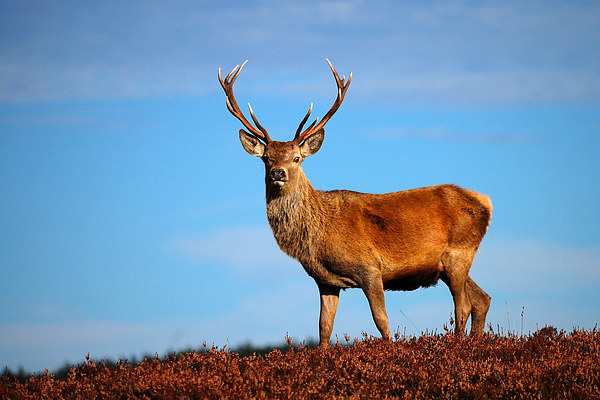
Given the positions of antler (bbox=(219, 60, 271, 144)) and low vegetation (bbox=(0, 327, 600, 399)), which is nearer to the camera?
low vegetation (bbox=(0, 327, 600, 399))

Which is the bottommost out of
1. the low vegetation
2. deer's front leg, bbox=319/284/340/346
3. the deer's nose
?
the low vegetation

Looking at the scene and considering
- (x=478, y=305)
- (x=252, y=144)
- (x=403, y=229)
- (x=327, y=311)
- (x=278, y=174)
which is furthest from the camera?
(x=478, y=305)

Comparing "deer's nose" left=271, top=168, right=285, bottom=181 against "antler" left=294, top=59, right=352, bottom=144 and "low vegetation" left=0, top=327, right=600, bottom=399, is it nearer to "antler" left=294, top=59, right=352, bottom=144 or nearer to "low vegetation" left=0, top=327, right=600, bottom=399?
"antler" left=294, top=59, right=352, bottom=144


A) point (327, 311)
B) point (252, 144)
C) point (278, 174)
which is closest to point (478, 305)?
point (327, 311)

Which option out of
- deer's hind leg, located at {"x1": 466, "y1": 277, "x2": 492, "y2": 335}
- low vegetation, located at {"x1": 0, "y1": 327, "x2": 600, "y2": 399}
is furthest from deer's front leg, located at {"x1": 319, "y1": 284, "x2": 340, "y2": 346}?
deer's hind leg, located at {"x1": 466, "y1": 277, "x2": 492, "y2": 335}

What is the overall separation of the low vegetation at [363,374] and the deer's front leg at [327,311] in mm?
1552

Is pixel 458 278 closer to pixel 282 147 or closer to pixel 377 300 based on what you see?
pixel 377 300

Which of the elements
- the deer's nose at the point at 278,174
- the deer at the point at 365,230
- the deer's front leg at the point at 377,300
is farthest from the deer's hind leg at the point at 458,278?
the deer's nose at the point at 278,174

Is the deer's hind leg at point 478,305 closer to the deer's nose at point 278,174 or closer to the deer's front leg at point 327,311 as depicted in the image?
the deer's front leg at point 327,311

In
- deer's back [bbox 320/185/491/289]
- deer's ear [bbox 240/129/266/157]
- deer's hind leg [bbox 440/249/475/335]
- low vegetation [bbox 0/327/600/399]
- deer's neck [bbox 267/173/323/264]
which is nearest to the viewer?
low vegetation [bbox 0/327/600/399]

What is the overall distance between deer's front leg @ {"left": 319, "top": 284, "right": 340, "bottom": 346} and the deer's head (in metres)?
1.55

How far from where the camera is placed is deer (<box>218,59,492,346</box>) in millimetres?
9914

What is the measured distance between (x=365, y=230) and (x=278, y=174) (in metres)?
1.50

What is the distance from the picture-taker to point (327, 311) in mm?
10156
